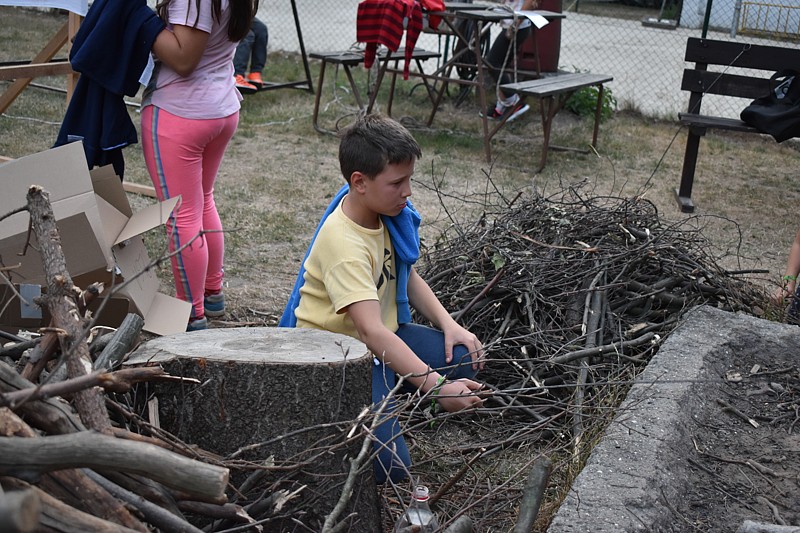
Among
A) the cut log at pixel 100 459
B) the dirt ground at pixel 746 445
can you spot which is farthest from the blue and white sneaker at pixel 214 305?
the cut log at pixel 100 459

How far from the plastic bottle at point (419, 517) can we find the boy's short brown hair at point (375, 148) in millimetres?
966

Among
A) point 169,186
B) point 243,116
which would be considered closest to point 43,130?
point 243,116

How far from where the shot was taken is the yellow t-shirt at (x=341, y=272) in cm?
266

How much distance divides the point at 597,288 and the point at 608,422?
699 millimetres

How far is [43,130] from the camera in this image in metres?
7.22

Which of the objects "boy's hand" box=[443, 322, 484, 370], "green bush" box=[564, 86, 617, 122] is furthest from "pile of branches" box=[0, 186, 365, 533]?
"green bush" box=[564, 86, 617, 122]

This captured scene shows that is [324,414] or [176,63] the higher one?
[176,63]

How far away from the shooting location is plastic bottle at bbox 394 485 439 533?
2314mm

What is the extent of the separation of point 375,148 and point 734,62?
4796 millimetres

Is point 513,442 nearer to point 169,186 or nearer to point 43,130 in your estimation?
point 169,186

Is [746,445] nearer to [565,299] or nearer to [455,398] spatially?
[455,398]

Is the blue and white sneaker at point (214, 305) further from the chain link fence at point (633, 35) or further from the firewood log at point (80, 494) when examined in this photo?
the chain link fence at point (633, 35)

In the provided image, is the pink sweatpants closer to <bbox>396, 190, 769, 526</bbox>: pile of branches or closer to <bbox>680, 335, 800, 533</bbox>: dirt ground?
<bbox>396, 190, 769, 526</bbox>: pile of branches

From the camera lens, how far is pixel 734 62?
6.63m
